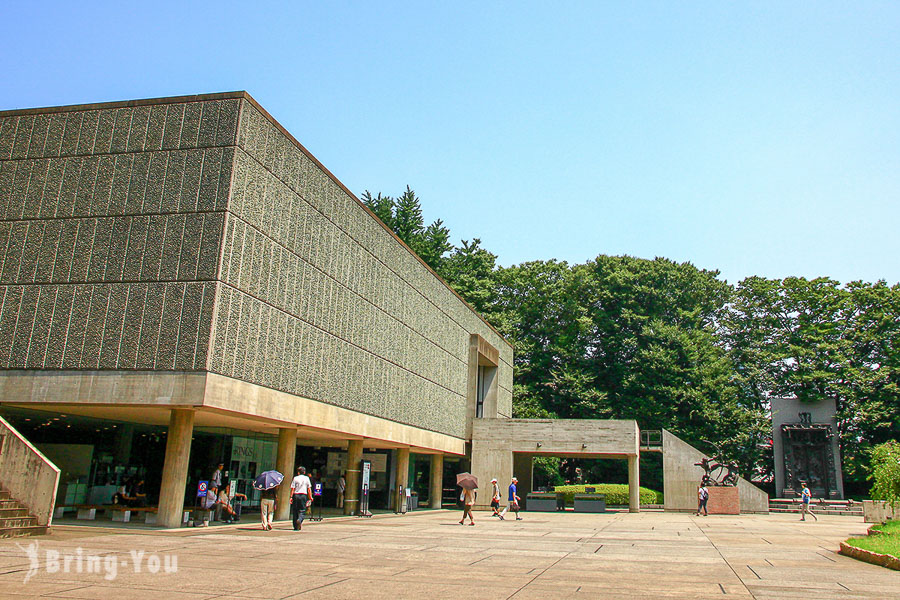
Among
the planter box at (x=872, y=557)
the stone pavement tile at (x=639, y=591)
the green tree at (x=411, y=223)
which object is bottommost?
the stone pavement tile at (x=639, y=591)

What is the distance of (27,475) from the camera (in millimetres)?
16391

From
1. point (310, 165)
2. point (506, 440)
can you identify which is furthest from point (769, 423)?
point (310, 165)

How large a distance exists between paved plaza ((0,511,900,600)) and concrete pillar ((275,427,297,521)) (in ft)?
11.1

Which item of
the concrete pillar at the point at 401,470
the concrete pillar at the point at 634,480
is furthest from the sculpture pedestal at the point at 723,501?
the concrete pillar at the point at 401,470

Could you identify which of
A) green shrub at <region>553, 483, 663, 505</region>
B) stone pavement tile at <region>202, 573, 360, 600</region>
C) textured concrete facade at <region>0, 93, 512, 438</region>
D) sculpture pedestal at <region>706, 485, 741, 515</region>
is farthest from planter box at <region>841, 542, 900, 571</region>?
green shrub at <region>553, 483, 663, 505</region>

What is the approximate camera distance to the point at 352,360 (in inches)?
1045

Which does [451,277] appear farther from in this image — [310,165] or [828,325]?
[310,165]

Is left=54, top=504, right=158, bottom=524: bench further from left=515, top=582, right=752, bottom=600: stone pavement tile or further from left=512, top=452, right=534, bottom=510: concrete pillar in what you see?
left=512, top=452, right=534, bottom=510: concrete pillar

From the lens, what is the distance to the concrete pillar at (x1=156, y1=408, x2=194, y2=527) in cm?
1869

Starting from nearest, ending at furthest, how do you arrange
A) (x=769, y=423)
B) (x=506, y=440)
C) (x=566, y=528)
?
(x=566, y=528)
(x=506, y=440)
(x=769, y=423)

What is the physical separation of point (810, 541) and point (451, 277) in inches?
1753

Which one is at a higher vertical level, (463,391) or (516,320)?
(516,320)

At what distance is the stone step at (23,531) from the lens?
14784 millimetres

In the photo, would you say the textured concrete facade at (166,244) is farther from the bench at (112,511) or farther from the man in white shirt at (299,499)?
the bench at (112,511)
